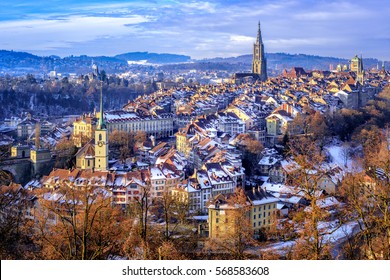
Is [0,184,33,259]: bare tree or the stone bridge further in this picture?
the stone bridge

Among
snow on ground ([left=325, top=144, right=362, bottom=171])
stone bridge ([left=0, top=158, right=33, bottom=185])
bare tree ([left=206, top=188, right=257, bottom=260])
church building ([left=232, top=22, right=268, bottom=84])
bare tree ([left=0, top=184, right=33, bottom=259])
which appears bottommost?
stone bridge ([left=0, top=158, right=33, bottom=185])

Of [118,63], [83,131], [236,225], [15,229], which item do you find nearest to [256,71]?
[118,63]

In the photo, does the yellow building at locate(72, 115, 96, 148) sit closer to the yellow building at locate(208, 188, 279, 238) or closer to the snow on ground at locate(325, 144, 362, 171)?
the snow on ground at locate(325, 144, 362, 171)

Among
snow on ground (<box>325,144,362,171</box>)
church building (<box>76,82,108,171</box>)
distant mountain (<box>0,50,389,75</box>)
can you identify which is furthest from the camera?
distant mountain (<box>0,50,389,75</box>)

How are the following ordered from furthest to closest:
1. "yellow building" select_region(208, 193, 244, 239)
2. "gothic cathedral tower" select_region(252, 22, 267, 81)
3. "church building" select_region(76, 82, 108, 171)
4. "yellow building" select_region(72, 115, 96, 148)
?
"gothic cathedral tower" select_region(252, 22, 267, 81), "yellow building" select_region(72, 115, 96, 148), "church building" select_region(76, 82, 108, 171), "yellow building" select_region(208, 193, 244, 239)

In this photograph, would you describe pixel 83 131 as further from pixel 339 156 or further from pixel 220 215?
pixel 220 215

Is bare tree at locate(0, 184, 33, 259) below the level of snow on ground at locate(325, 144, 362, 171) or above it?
above

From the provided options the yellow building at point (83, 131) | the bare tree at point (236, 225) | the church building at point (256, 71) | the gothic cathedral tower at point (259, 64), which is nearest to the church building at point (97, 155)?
the yellow building at point (83, 131)

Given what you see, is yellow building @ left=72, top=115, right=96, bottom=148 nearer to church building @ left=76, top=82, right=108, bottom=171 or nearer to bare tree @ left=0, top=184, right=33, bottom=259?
church building @ left=76, top=82, right=108, bottom=171

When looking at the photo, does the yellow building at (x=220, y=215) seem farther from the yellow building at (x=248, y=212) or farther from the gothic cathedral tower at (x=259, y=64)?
the gothic cathedral tower at (x=259, y=64)

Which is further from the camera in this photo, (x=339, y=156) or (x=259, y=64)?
(x=259, y=64)

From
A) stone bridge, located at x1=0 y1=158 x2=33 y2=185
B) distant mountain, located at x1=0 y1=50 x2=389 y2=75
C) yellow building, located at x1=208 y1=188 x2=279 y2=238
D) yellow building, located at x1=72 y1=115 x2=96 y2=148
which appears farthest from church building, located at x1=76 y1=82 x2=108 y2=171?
distant mountain, located at x1=0 y1=50 x2=389 y2=75

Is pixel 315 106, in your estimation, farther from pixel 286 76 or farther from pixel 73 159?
pixel 286 76
